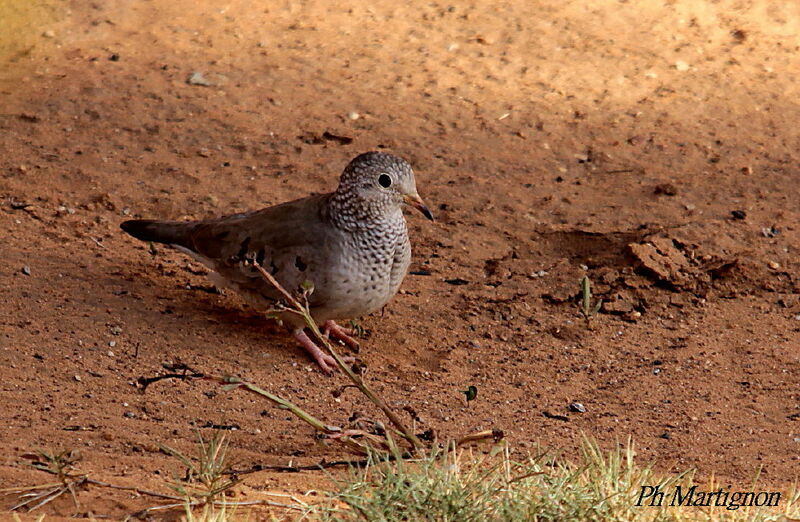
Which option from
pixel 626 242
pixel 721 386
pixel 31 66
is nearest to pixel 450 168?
pixel 626 242

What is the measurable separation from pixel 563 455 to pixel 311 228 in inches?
64.7

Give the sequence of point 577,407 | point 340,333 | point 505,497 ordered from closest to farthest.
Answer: point 505,497 < point 577,407 < point 340,333

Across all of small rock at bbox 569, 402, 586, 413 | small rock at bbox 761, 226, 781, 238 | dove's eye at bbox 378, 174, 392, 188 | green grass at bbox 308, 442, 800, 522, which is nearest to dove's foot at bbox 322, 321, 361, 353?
dove's eye at bbox 378, 174, 392, 188

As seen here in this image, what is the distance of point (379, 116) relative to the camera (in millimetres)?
Answer: 7629

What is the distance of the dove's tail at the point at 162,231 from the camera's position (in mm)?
5616

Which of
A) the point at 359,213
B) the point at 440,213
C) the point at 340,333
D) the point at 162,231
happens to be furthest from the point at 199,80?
the point at 359,213

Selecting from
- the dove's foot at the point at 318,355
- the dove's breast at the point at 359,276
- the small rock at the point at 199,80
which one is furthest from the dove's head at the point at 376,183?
the small rock at the point at 199,80

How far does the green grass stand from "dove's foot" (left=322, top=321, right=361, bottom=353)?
2.02m

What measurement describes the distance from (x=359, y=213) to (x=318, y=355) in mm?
699

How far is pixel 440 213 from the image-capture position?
6.70 m

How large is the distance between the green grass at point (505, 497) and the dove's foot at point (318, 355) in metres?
1.72

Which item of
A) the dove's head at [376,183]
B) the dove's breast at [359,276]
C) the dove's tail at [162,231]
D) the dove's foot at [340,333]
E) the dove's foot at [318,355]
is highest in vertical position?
the dove's head at [376,183]

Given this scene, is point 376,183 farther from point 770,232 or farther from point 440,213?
point 770,232

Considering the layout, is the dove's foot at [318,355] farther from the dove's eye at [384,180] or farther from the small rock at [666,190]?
the small rock at [666,190]
